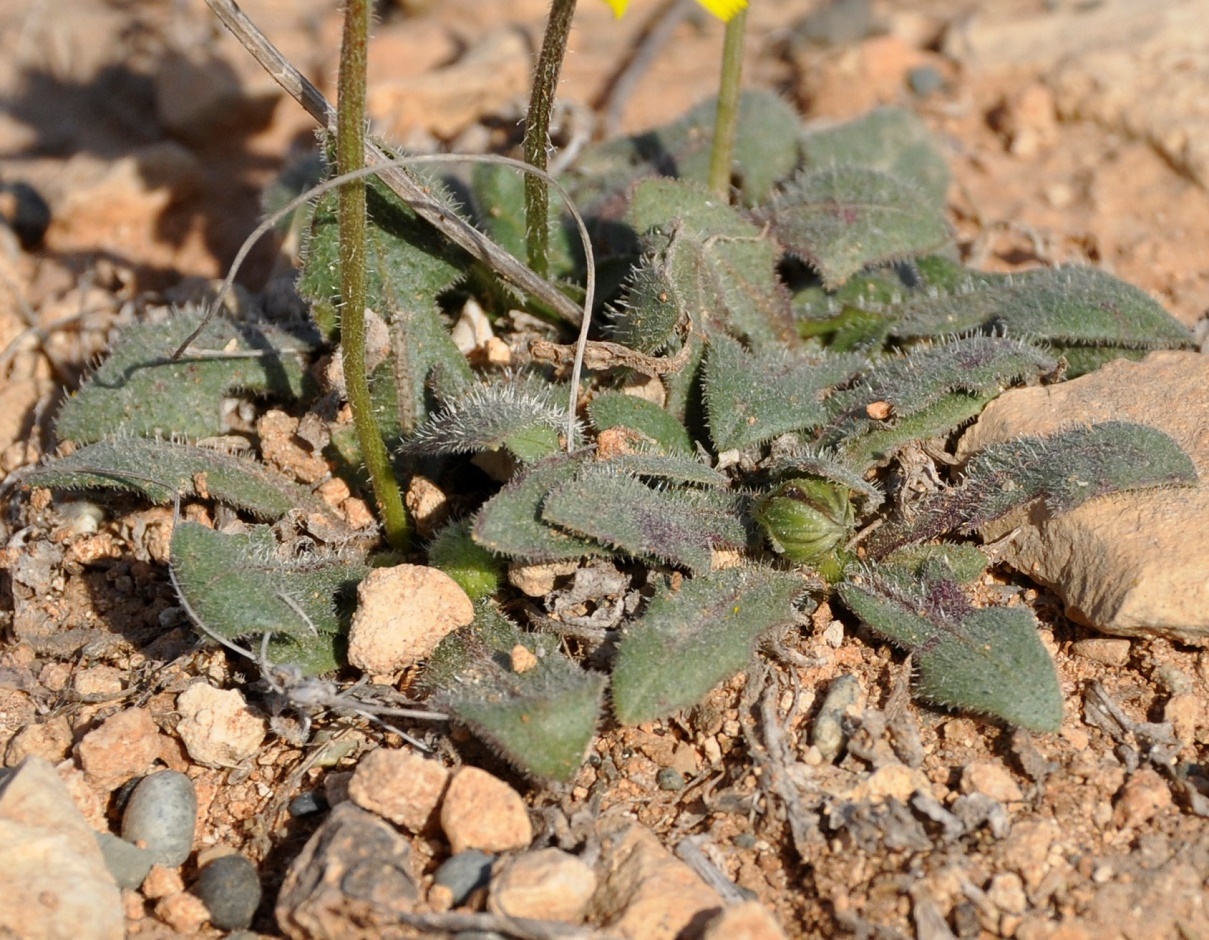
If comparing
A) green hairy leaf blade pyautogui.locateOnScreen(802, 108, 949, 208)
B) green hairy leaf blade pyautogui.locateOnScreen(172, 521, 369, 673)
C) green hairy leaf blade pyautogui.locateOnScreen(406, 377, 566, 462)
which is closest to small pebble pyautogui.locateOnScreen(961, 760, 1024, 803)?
green hairy leaf blade pyautogui.locateOnScreen(406, 377, 566, 462)

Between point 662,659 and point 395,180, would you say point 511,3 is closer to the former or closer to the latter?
point 395,180

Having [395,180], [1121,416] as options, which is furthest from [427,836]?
[1121,416]

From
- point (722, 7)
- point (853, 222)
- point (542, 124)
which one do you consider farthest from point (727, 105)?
point (722, 7)

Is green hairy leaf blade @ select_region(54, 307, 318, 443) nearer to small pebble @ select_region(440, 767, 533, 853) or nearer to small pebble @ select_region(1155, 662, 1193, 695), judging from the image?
small pebble @ select_region(440, 767, 533, 853)

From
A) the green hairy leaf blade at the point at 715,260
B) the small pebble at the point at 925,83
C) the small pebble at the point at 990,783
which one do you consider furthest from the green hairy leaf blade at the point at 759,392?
the small pebble at the point at 925,83

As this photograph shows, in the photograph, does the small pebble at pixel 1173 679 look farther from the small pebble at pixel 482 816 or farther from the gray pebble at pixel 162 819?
the gray pebble at pixel 162 819

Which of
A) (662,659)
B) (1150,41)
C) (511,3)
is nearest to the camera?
(662,659)
